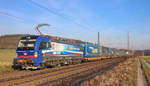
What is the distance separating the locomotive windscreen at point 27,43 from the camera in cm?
1345

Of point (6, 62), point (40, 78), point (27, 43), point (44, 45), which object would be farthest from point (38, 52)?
point (6, 62)

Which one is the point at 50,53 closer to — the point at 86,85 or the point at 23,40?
the point at 23,40

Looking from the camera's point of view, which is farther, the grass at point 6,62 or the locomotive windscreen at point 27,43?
the locomotive windscreen at point 27,43

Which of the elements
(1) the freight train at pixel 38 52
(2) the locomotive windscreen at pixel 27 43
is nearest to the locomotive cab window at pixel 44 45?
(1) the freight train at pixel 38 52

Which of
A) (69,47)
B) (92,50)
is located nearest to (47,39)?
(69,47)

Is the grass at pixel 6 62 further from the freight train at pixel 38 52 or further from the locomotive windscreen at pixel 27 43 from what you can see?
the locomotive windscreen at pixel 27 43

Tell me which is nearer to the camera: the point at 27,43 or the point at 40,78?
the point at 40,78

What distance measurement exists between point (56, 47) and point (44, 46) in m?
2.48

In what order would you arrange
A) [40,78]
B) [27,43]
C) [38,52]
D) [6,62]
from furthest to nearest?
[6,62]
[27,43]
[38,52]
[40,78]

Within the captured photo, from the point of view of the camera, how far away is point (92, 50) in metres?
30.2

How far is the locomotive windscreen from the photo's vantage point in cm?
1345

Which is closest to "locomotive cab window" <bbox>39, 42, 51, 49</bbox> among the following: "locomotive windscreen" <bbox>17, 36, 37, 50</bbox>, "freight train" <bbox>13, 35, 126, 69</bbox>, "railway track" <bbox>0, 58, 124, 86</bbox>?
"freight train" <bbox>13, 35, 126, 69</bbox>

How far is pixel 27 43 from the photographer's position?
543 inches

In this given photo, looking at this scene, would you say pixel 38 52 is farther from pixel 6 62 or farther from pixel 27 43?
pixel 6 62
